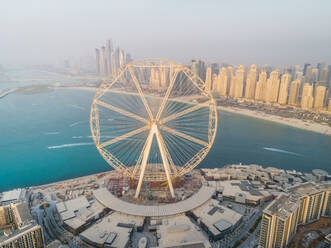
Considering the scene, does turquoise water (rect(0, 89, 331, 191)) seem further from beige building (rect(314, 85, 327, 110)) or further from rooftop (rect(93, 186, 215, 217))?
beige building (rect(314, 85, 327, 110))

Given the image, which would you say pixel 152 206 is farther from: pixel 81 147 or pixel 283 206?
pixel 81 147

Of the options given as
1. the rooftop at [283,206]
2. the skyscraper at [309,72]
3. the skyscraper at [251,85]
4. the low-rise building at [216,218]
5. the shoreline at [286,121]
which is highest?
the skyscraper at [309,72]

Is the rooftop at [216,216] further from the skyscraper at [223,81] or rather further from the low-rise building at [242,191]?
the skyscraper at [223,81]

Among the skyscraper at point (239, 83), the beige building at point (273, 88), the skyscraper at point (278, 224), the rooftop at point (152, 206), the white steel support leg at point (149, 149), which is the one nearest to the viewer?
the skyscraper at point (278, 224)

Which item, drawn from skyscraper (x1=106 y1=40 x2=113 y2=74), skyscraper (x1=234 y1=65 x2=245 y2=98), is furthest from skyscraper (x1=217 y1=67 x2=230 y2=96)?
skyscraper (x1=106 y1=40 x2=113 y2=74)

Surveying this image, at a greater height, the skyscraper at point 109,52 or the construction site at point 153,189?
the skyscraper at point 109,52

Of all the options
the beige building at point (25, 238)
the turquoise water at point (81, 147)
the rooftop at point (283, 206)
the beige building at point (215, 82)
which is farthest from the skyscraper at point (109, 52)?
the rooftop at point (283, 206)
